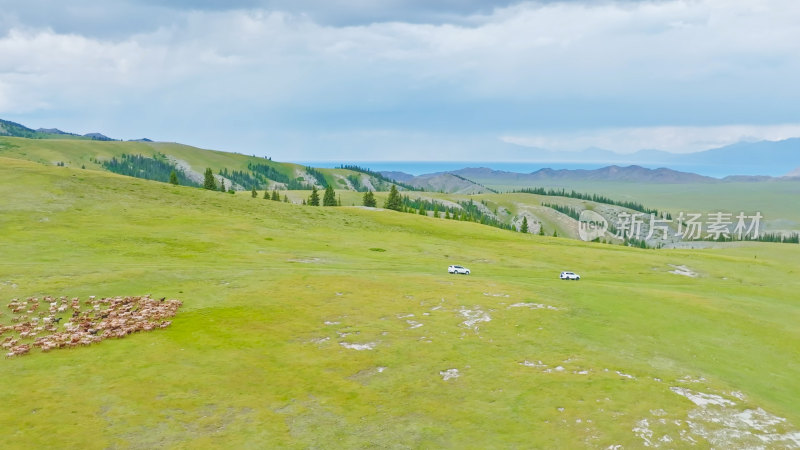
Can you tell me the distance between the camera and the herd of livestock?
3212 cm

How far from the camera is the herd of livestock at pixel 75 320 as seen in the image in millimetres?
32125

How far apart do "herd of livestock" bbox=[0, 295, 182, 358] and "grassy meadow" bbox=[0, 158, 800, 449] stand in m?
1.05

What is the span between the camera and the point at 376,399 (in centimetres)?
2627

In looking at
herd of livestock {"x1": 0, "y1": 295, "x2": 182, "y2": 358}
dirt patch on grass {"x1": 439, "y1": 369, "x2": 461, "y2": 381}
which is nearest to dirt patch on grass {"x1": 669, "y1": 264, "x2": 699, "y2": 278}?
dirt patch on grass {"x1": 439, "y1": 369, "x2": 461, "y2": 381}

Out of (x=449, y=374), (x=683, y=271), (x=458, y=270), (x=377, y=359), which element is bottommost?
(x=377, y=359)

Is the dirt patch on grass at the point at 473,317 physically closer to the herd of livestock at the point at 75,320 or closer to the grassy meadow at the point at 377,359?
the grassy meadow at the point at 377,359

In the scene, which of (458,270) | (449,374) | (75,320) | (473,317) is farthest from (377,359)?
(458,270)

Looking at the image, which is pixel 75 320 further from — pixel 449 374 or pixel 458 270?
pixel 458 270

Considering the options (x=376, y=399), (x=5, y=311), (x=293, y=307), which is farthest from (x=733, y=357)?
(x=5, y=311)

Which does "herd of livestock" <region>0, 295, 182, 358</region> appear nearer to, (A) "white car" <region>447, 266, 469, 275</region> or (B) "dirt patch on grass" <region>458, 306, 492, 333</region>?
(B) "dirt patch on grass" <region>458, 306, 492, 333</region>

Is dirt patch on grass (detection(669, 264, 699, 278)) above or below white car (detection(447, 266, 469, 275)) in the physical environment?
above

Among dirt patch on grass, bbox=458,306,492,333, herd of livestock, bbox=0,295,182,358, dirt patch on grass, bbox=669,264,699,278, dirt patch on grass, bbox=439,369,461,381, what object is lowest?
herd of livestock, bbox=0,295,182,358

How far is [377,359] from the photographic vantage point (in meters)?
31.5

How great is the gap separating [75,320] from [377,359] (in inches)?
898
